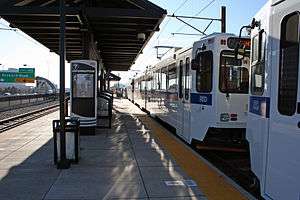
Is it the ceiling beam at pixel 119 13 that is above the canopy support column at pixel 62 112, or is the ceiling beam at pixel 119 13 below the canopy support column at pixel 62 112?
above

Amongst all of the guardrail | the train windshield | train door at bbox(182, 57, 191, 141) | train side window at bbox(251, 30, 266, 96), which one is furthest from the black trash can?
the guardrail

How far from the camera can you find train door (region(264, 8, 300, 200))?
16.2 ft

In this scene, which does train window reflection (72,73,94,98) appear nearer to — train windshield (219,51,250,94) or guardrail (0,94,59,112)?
train windshield (219,51,250,94)

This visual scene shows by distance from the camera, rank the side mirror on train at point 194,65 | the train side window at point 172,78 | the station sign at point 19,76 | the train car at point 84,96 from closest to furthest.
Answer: the side mirror on train at point 194,65, the train car at point 84,96, the train side window at point 172,78, the station sign at point 19,76

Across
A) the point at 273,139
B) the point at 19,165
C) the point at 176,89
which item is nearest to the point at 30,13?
the point at 176,89

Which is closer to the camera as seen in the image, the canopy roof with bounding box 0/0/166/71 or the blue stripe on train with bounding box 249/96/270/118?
the blue stripe on train with bounding box 249/96/270/118

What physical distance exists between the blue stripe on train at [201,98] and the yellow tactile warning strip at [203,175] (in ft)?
4.17

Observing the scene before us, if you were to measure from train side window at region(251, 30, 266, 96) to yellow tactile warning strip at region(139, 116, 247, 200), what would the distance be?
5.41 ft

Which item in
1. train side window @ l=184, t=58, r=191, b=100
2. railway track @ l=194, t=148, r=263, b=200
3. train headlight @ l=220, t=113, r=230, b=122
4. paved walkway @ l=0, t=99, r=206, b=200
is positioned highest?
train side window @ l=184, t=58, r=191, b=100

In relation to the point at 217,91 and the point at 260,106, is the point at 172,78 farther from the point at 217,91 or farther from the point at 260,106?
the point at 260,106

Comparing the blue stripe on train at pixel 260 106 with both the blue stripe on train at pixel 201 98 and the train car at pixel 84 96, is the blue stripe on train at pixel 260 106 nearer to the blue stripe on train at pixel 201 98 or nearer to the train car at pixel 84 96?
the blue stripe on train at pixel 201 98

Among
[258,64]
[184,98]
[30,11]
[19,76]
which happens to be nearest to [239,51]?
[258,64]

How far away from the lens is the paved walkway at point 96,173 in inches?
277

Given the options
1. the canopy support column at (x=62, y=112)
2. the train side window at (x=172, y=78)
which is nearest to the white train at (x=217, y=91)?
the train side window at (x=172, y=78)
